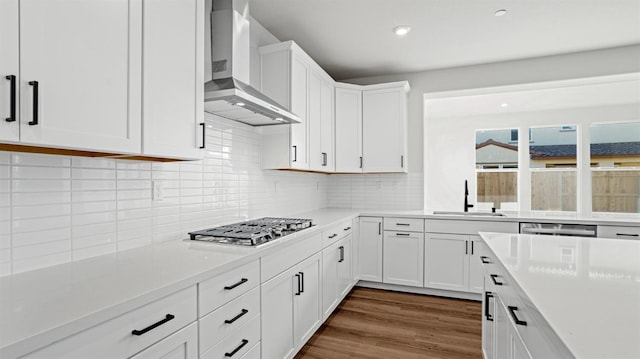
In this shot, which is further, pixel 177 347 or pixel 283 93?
pixel 283 93

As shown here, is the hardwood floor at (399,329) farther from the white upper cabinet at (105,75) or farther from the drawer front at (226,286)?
the white upper cabinet at (105,75)

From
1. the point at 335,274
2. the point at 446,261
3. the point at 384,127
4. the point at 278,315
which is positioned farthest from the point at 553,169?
the point at 278,315

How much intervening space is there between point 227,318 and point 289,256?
65cm

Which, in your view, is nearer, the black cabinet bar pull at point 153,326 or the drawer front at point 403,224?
the black cabinet bar pull at point 153,326

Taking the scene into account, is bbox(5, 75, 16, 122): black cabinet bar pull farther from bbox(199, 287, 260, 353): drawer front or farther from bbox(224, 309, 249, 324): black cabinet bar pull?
bbox(224, 309, 249, 324): black cabinet bar pull

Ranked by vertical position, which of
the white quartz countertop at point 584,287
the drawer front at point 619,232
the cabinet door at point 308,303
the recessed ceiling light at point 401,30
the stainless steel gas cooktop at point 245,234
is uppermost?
the recessed ceiling light at point 401,30

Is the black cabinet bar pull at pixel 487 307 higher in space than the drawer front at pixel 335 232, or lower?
lower

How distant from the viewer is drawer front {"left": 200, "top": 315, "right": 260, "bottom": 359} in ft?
4.69

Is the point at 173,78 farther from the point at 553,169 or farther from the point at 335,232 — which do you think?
the point at 553,169

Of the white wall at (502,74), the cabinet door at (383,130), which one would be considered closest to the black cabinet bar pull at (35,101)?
the cabinet door at (383,130)

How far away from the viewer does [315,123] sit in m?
3.34

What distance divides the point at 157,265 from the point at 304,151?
1902mm

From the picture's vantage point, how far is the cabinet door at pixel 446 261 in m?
3.41

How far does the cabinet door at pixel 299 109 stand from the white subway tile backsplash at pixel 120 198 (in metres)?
0.32
